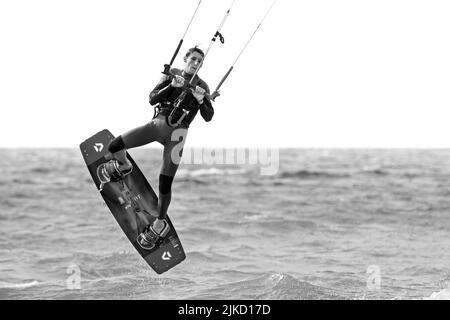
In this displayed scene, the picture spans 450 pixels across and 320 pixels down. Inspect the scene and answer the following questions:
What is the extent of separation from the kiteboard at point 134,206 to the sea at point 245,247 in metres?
3.87

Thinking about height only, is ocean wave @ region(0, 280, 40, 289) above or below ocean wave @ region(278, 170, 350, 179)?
below

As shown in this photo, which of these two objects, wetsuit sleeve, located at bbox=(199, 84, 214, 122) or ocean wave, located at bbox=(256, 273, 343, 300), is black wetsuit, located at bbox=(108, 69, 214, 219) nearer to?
wetsuit sleeve, located at bbox=(199, 84, 214, 122)

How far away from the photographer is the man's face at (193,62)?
9750 millimetres

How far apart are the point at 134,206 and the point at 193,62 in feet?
12.2

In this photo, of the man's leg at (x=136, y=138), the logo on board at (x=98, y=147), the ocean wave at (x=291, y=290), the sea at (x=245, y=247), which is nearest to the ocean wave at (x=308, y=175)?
the sea at (x=245, y=247)

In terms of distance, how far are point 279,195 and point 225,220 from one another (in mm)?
15531

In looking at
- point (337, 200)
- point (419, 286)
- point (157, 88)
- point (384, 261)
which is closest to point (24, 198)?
point (337, 200)

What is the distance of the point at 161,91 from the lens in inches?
385

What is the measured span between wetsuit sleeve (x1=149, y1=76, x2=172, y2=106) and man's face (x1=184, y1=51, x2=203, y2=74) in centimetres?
34

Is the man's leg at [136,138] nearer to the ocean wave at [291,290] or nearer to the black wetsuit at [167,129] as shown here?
the black wetsuit at [167,129]

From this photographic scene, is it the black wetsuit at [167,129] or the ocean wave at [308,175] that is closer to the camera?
A: the black wetsuit at [167,129]

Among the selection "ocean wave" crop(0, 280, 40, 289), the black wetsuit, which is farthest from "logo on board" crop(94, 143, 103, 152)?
"ocean wave" crop(0, 280, 40, 289)

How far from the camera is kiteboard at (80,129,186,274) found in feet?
39.8
